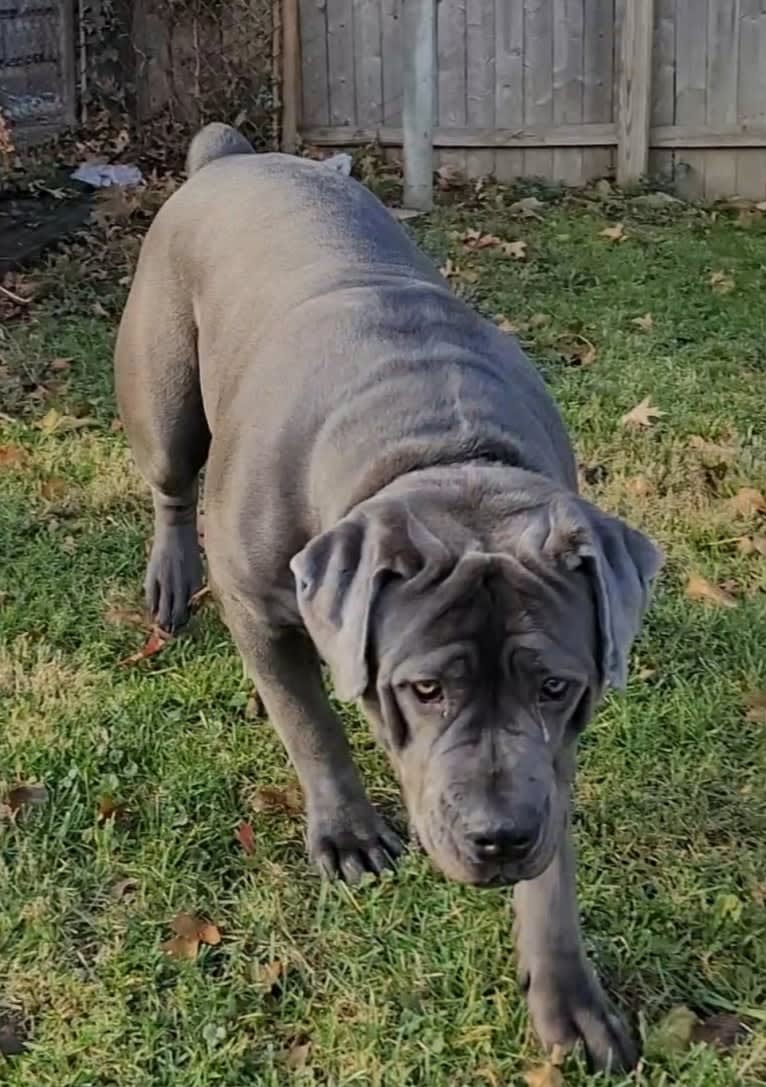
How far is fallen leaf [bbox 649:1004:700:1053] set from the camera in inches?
109

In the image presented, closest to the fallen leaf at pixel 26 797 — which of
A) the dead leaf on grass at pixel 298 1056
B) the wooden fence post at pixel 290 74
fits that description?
the dead leaf on grass at pixel 298 1056

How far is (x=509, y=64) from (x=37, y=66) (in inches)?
118

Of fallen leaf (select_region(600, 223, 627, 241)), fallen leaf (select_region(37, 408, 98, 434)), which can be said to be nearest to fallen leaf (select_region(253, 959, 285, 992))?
fallen leaf (select_region(37, 408, 98, 434))

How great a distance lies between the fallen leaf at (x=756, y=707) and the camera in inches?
149

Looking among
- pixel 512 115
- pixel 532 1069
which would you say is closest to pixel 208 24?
pixel 512 115

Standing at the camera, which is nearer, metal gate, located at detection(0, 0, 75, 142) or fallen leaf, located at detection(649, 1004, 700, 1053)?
fallen leaf, located at detection(649, 1004, 700, 1053)

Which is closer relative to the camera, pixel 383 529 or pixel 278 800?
pixel 383 529

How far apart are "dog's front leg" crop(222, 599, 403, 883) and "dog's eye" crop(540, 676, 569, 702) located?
0.88 metres

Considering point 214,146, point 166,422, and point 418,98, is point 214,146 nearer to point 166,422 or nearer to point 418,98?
point 166,422

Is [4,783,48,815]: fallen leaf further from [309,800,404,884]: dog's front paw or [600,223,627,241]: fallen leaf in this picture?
[600,223,627,241]: fallen leaf

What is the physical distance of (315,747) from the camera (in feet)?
10.8

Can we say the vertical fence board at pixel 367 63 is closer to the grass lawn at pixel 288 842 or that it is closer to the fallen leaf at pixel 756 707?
the grass lawn at pixel 288 842

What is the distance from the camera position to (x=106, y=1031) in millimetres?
2873

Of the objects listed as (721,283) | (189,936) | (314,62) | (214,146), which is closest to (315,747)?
(189,936)
